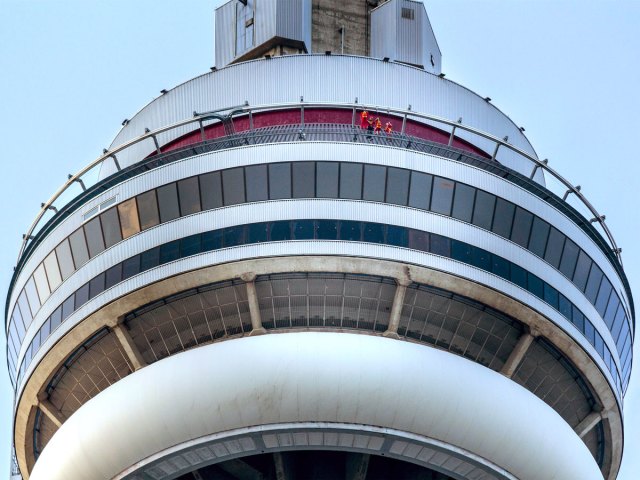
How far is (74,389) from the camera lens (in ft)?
174

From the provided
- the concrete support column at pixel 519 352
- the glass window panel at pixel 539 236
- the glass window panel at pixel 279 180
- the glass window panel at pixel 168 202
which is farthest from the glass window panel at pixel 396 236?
the glass window panel at pixel 168 202

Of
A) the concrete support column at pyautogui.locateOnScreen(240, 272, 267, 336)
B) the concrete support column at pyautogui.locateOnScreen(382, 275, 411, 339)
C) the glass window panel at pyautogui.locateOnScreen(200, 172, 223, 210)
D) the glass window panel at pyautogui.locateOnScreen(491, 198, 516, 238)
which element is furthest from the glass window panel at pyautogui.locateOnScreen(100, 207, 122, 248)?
the glass window panel at pyautogui.locateOnScreen(491, 198, 516, 238)

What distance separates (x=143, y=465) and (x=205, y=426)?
218 centimetres

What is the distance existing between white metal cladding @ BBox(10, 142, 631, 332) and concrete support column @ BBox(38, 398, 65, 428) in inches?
184

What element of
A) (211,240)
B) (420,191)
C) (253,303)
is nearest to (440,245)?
(420,191)

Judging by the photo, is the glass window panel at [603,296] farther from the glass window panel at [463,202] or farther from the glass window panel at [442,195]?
the glass window panel at [442,195]

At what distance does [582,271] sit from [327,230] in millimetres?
8351

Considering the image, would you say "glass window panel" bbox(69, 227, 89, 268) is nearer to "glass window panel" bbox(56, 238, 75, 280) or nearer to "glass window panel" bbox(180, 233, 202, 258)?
"glass window panel" bbox(56, 238, 75, 280)

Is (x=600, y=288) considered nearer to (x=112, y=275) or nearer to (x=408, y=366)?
(x=408, y=366)

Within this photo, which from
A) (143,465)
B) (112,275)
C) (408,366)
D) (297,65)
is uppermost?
(297,65)

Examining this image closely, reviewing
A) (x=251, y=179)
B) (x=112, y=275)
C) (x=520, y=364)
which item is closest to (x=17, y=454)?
(x=112, y=275)

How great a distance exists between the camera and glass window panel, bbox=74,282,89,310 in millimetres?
51688

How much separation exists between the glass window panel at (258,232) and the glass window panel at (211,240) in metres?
0.88

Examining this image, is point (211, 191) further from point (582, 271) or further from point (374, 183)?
point (582, 271)
